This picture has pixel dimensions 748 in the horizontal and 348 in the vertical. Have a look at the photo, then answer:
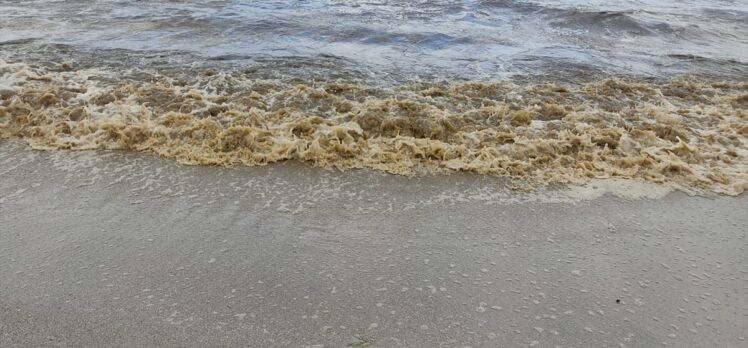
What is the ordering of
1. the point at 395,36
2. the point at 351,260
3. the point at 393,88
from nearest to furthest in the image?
the point at 351,260 < the point at 393,88 < the point at 395,36

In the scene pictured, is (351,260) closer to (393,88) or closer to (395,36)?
(393,88)

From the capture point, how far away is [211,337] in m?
2.88

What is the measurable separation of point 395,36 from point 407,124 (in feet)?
16.0

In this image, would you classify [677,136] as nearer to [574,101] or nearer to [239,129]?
[574,101]

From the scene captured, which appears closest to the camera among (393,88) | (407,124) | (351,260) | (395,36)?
(351,260)

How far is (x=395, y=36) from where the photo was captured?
10195mm

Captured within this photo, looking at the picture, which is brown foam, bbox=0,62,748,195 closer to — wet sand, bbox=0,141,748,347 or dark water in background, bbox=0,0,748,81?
wet sand, bbox=0,141,748,347

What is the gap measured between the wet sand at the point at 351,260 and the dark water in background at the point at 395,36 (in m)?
3.62

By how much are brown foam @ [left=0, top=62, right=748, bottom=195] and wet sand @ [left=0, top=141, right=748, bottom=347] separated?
1.17 feet

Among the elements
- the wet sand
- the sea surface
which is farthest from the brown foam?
the wet sand

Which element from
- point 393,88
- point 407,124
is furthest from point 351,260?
point 393,88

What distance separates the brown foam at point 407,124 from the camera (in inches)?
199

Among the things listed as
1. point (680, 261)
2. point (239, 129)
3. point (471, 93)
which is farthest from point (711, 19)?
point (239, 129)

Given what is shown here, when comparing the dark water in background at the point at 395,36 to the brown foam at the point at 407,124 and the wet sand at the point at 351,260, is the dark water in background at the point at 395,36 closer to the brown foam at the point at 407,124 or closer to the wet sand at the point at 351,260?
the brown foam at the point at 407,124
